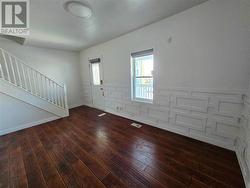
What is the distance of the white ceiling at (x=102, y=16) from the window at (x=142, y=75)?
682 mm

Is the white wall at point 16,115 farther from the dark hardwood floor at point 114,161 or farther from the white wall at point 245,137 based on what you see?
the white wall at point 245,137

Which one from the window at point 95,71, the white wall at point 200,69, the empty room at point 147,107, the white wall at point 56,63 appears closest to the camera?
the empty room at point 147,107

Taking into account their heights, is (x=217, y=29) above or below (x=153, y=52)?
above

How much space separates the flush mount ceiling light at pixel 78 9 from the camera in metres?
1.81

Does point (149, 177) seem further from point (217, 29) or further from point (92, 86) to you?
point (92, 86)

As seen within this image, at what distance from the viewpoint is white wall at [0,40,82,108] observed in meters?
3.84

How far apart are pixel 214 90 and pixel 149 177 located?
1.69m

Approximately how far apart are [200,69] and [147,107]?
141cm

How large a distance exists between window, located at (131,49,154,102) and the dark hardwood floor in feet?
3.07

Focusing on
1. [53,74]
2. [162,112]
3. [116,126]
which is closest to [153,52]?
[162,112]

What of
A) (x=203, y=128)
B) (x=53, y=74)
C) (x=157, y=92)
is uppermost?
(x=53, y=74)

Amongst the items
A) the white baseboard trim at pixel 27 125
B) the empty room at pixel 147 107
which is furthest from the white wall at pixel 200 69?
the white baseboard trim at pixel 27 125

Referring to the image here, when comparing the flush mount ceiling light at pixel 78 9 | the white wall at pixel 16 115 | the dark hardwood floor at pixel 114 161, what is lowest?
the dark hardwood floor at pixel 114 161

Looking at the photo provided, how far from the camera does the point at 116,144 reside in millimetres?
2225
